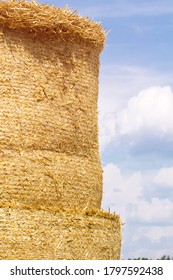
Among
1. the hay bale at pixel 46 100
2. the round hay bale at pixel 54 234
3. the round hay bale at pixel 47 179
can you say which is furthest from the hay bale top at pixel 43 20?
the round hay bale at pixel 54 234

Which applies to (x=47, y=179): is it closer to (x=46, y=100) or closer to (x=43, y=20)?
(x=46, y=100)

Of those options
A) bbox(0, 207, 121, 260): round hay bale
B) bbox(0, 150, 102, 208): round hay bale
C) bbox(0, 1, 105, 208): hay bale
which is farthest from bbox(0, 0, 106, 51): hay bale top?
bbox(0, 207, 121, 260): round hay bale

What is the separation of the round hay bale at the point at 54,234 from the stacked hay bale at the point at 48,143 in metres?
0.01

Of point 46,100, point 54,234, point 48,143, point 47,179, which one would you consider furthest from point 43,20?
point 54,234

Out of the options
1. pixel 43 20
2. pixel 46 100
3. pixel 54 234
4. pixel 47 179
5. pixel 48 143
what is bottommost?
pixel 54 234

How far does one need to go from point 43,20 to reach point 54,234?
2.98 m

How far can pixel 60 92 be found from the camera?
1171 cm

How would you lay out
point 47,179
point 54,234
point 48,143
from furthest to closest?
1. point 48,143
2. point 47,179
3. point 54,234

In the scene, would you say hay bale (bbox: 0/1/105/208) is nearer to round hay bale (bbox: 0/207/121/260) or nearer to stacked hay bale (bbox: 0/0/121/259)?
stacked hay bale (bbox: 0/0/121/259)

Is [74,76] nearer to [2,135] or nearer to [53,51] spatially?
[53,51]

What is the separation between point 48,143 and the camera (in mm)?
11484
